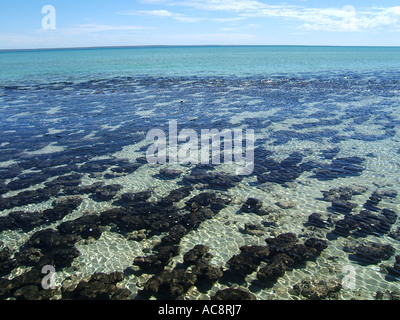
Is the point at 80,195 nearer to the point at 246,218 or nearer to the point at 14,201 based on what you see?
the point at 14,201

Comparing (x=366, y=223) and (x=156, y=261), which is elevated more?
(x=366, y=223)

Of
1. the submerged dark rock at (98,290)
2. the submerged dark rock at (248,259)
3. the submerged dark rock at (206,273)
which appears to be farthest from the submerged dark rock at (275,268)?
the submerged dark rock at (98,290)

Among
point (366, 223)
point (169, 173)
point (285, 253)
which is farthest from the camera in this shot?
point (169, 173)

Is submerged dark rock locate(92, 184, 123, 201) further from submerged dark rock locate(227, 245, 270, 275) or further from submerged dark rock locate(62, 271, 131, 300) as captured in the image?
submerged dark rock locate(227, 245, 270, 275)

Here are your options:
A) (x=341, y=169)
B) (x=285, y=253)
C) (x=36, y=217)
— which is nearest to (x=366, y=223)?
(x=285, y=253)

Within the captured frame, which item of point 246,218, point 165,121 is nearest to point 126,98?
point 165,121

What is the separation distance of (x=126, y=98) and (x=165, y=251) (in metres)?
33.6

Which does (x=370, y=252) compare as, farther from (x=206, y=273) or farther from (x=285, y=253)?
(x=206, y=273)

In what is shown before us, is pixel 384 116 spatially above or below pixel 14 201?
above

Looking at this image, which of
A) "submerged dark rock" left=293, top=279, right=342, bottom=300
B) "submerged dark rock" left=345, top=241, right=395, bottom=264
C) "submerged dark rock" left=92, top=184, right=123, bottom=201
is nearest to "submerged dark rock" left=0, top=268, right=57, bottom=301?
"submerged dark rock" left=92, top=184, right=123, bottom=201

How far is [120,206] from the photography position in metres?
A: 13.6

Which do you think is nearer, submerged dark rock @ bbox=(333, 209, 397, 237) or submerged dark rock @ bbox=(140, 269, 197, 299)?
submerged dark rock @ bbox=(140, 269, 197, 299)

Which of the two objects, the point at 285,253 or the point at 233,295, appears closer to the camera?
the point at 233,295

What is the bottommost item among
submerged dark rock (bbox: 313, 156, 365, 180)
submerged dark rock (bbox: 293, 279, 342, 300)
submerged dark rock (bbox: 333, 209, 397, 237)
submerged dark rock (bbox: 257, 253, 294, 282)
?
submerged dark rock (bbox: 293, 279, 342, 300)
